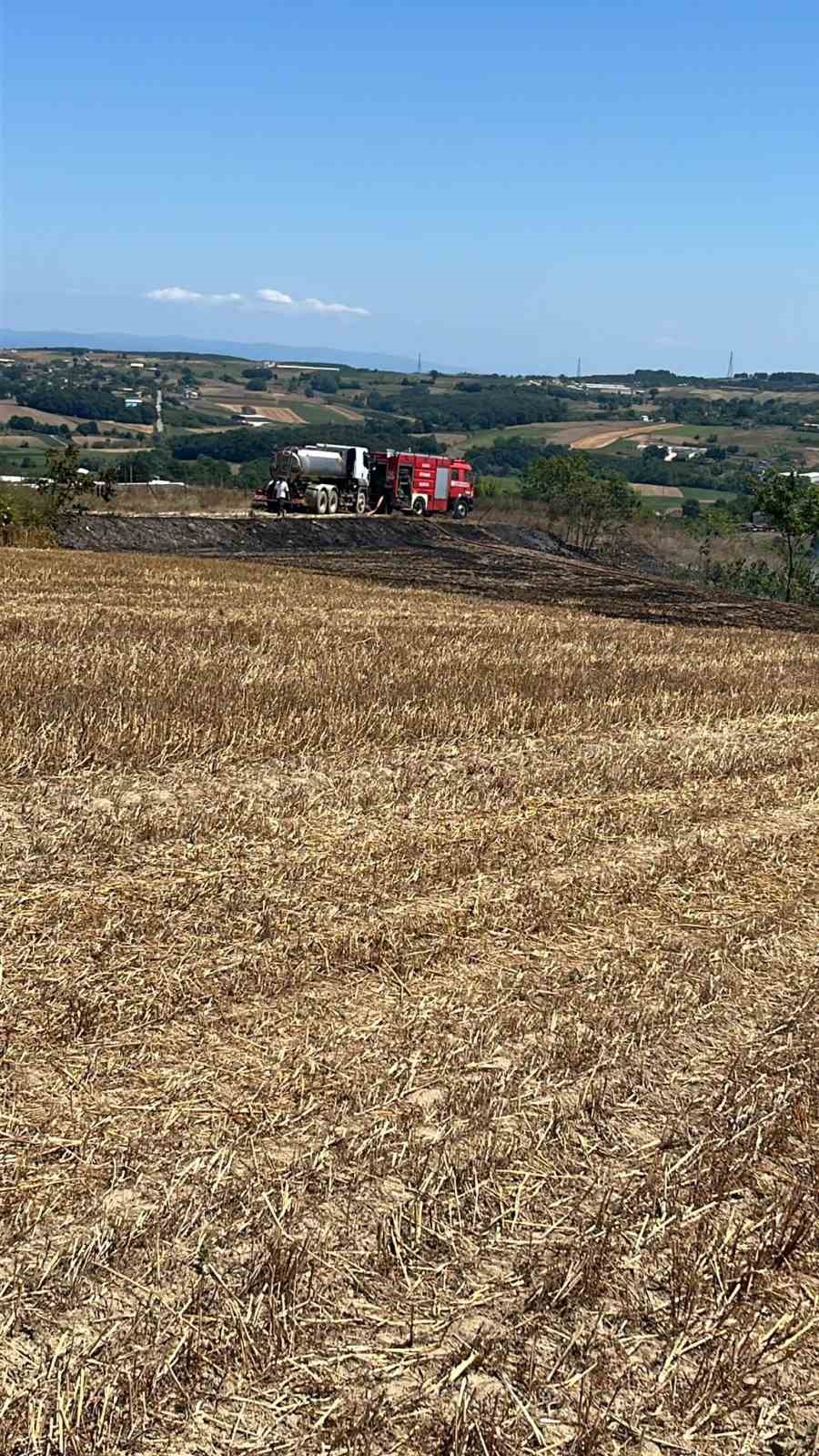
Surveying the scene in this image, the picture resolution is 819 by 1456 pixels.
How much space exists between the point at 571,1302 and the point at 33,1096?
7.56 ft

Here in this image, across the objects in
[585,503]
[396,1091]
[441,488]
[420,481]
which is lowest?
[585,503]

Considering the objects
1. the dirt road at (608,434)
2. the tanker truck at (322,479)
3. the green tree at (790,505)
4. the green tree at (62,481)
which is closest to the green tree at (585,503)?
the green tree at (790,505)

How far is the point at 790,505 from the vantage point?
57469 mm

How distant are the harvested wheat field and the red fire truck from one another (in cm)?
4971

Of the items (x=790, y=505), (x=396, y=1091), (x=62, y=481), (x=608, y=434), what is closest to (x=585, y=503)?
(x=790, y=505)

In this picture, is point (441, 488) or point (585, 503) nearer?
point (441, 488)

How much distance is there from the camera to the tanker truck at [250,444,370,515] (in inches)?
2267

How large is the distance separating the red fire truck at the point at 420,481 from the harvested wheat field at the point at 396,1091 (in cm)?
4971

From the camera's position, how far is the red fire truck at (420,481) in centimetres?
6091

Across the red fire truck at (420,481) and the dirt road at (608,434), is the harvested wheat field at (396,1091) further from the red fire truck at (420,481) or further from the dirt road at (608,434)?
the dirt road at (608,434)

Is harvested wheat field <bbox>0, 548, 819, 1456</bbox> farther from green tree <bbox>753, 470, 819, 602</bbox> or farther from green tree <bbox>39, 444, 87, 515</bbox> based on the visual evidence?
green tree <bbox>753, 470, 819, 602</bbox>

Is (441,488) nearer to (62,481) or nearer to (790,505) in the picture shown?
(790,505)

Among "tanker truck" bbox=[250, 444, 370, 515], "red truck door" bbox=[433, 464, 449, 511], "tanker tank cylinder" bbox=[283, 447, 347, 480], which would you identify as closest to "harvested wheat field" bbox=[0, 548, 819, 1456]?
"tanker truck" bbox=[250, 444, 370, 515]

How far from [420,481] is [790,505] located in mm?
17018
